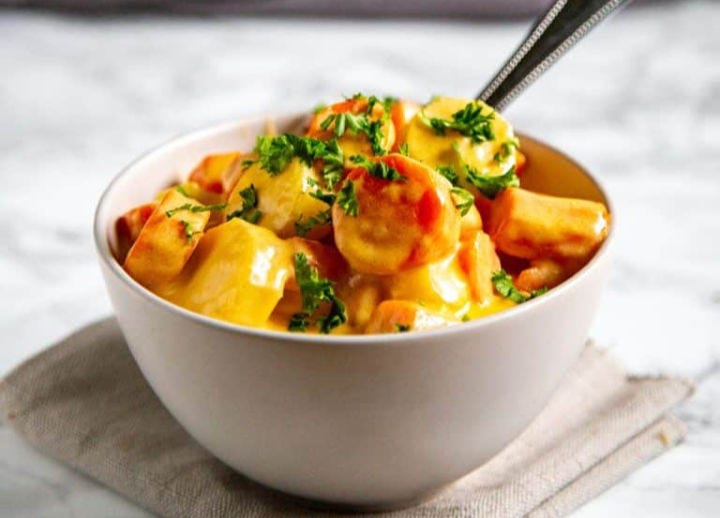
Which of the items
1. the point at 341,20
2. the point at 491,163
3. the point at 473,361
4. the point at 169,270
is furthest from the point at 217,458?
the point at 341,20

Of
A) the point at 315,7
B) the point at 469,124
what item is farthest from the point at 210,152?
the point at 315,7

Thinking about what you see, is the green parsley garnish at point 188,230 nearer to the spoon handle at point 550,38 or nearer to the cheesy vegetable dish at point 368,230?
the cheesy vegetable dish at point 368,230

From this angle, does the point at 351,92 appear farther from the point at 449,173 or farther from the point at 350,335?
the point at 350,335

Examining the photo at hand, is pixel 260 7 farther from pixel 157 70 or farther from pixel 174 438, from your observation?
pixel 174 438

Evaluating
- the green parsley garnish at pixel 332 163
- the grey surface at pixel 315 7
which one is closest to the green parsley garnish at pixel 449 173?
the green parsley garnish at pixel 332 163

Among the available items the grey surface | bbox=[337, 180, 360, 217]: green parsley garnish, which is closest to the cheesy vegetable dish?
bbox=[337, 180, 360, 217]: green parsley garnish

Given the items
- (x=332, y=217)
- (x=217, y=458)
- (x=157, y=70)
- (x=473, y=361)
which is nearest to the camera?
(x=473, y=361)
